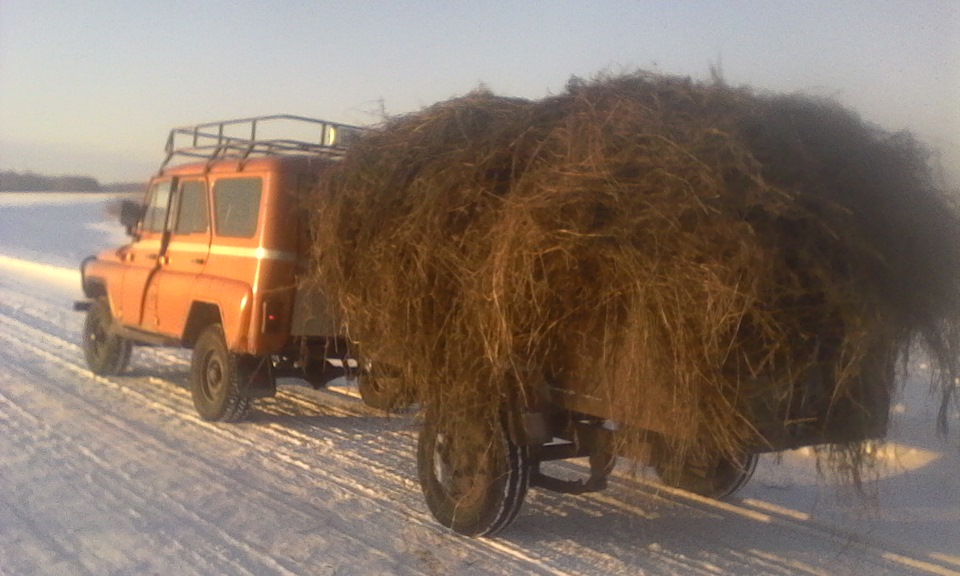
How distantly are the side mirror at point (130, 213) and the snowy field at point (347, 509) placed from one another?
5.79 feet

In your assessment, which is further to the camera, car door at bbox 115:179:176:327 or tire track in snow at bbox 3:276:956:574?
car door at bbox 115:179:176:327

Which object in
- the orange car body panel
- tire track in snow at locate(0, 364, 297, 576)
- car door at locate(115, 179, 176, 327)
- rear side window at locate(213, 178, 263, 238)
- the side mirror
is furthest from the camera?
the side mirror

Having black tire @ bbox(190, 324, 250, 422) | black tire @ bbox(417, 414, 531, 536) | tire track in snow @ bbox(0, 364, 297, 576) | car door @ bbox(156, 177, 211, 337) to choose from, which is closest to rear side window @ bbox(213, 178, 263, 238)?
car door @ bbox(156, 177, 211, 337)

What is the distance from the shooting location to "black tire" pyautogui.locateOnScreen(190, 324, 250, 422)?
8016 millimetres

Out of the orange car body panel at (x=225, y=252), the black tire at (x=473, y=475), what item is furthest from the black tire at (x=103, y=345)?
the black tire at (x=473, y=475)

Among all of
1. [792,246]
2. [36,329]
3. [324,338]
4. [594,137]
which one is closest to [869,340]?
[792,246]

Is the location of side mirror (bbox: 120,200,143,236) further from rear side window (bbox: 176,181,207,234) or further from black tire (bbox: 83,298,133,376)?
black tire (bbox: 83,298,133,376)

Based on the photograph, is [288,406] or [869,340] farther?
[288,406]

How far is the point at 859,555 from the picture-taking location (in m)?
5.61

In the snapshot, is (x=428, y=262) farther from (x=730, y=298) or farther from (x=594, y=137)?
(x=730, y=298)

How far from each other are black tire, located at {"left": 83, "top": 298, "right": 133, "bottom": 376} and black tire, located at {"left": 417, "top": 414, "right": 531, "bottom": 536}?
5.52 meters

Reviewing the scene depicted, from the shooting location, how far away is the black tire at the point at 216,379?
26.3 feet

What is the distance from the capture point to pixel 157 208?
9484 mm

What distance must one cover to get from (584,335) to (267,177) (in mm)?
3898
